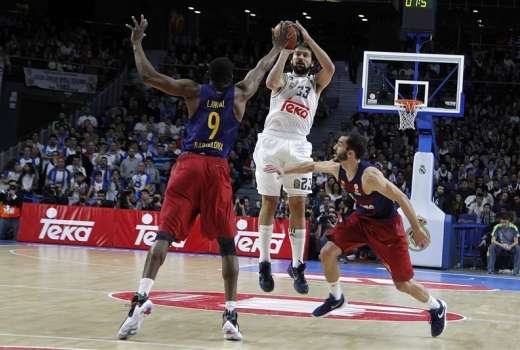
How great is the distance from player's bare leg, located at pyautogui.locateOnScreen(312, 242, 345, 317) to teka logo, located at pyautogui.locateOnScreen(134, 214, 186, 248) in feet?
38.1

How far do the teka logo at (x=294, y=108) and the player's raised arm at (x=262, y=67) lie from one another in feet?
4.30

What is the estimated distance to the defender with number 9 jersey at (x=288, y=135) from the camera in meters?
9.28

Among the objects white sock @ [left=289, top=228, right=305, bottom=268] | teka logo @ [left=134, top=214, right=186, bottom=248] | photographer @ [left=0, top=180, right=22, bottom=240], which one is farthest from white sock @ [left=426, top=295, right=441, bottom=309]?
photographer @ [left=0, top=180, right=22, bottom=240]

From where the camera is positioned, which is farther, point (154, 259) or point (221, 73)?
point (221, 73)

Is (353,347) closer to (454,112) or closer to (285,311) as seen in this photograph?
(285,311)

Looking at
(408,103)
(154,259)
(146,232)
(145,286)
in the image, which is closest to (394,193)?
(154,259)

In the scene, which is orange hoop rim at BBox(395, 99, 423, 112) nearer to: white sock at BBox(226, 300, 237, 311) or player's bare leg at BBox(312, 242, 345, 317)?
player's bare leg at BBox(312, 242, 345, 317)

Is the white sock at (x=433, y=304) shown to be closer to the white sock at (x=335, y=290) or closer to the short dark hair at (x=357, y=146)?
the white sock at (x=335, y=290)

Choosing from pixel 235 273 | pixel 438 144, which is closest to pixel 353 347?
pixel 235 273

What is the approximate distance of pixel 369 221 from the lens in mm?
8453

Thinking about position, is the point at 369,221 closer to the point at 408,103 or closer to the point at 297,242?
the point at 297,242

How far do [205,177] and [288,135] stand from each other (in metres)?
1.96

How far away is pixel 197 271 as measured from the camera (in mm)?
14852

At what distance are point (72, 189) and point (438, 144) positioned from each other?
1024 centimetres
